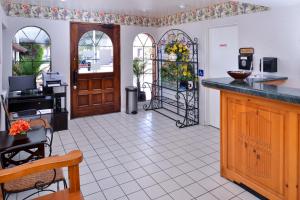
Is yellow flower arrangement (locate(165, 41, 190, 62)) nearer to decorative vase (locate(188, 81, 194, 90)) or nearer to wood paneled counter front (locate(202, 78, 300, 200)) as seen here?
decorative vase (locate(188, 81, 194, 90))

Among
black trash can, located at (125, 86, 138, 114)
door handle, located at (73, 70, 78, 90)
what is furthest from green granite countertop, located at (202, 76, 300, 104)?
door handle, located at (73, 70, 78, 90)

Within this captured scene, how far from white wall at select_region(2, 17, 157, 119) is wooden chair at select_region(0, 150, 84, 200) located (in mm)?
3860

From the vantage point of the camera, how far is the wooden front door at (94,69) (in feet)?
18.6

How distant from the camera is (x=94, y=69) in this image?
598 cm

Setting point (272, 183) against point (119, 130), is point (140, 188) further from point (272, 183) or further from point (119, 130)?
point (119, 130)

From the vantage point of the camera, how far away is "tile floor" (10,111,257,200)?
2740mm

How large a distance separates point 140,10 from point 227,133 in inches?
143

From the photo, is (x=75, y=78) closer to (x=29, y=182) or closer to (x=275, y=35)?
(x=29, y=182)

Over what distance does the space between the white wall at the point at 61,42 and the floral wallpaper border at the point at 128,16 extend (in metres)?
0.12

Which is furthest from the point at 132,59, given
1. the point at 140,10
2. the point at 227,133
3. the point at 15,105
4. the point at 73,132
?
the point at 227,133

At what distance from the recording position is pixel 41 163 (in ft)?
5.13

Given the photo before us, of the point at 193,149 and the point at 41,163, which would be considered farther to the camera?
the point at 193,149

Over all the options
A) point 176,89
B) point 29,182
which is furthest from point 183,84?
point 29,182

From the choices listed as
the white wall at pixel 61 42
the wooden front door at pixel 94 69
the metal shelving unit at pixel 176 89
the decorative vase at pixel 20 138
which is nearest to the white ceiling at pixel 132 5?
the white wall at pixel 61 42
